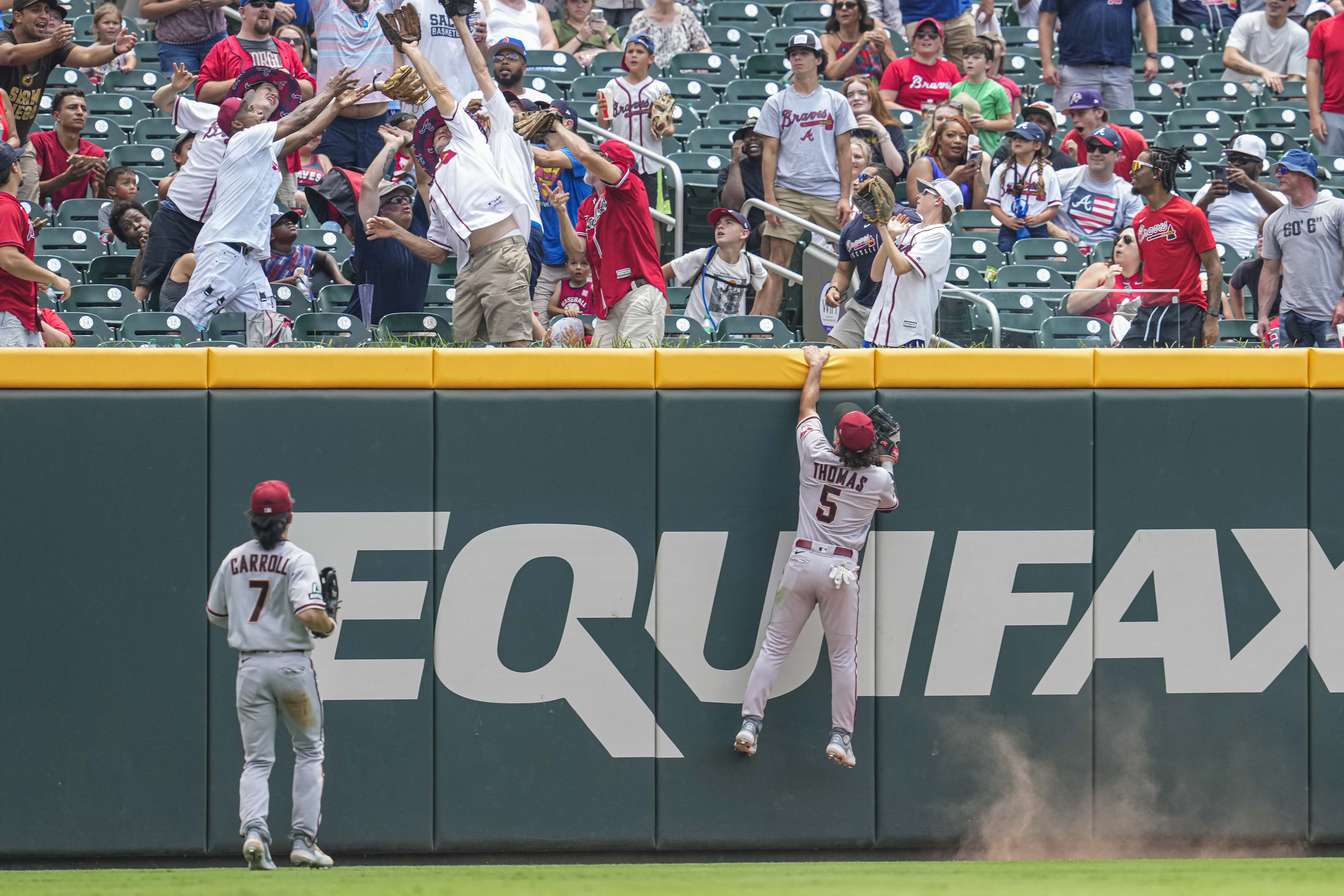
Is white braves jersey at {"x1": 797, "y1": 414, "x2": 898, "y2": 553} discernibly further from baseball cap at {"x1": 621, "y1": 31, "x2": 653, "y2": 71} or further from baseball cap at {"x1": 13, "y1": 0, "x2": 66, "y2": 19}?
baseball cap at {"x1": 13, "y1": 0, "x2": 66, "y2": 19}

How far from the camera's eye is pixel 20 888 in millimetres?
6043

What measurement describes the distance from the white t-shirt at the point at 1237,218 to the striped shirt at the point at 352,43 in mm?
6356

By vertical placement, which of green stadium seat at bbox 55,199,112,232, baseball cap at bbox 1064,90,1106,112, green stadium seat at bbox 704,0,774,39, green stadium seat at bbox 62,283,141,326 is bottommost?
green stadium seat at bbox 62,283,141,326

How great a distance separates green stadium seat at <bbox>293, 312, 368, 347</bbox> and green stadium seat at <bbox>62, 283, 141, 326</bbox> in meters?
1.70

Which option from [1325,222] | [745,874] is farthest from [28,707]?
[1325,222]

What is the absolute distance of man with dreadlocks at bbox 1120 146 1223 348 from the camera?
8930 millimetres

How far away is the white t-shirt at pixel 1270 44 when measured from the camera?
49.3ft

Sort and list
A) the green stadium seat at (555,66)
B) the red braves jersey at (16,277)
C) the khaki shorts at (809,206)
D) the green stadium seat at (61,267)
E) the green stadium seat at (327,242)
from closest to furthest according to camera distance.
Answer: the red braves jersey at (16,277)
the green stadium seat at (61,267)
the green stadium seat at (327,242)
the khaki shorts at (809,206)
the green stadium seat at (555,66)

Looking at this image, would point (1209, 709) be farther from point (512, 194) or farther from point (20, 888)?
point (20, 888)

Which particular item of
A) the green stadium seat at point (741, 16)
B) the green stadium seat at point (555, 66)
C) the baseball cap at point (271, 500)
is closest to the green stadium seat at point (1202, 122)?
the green stadium seat at point (741, 16)

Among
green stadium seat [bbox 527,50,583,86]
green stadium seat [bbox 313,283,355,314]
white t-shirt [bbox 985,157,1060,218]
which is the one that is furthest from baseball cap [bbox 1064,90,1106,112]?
green stadium seat [bbox 313,283,355,314]

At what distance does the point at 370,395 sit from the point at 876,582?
228cm

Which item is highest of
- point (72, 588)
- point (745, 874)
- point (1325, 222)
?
point (1325, 222)

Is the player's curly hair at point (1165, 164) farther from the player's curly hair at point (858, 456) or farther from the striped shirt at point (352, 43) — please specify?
the striped shirt at point (352, 43)
